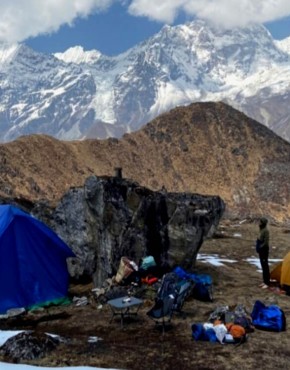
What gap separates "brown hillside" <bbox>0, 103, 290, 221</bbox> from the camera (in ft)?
324

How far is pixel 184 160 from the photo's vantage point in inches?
4564

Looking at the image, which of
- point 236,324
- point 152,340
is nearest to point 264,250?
point 236,324

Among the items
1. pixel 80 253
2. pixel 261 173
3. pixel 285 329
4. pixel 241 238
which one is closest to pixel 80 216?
pixel 80 253

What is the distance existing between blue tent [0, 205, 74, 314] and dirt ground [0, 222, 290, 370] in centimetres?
64

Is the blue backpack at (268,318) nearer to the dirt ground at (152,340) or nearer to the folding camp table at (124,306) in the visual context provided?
the dirt ground at (152,340)

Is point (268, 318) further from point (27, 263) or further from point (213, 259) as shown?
point (213, 259)

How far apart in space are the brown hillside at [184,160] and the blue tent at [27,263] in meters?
74.5

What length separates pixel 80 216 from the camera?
20.2 metres

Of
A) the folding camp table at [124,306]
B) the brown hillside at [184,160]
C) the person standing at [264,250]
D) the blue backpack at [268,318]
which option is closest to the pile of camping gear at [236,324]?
the blue backpack at [268,318]

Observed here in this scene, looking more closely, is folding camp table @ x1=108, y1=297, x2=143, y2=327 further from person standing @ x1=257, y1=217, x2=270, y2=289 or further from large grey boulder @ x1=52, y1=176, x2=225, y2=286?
person standing @ x1=257, y1=217, x2=270, y2=289

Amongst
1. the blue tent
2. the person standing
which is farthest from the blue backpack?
the blue tent

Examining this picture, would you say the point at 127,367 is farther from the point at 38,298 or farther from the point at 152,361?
A: the point at 38,298

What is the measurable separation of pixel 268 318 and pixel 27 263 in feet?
22.6

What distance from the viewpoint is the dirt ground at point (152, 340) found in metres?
11.2
